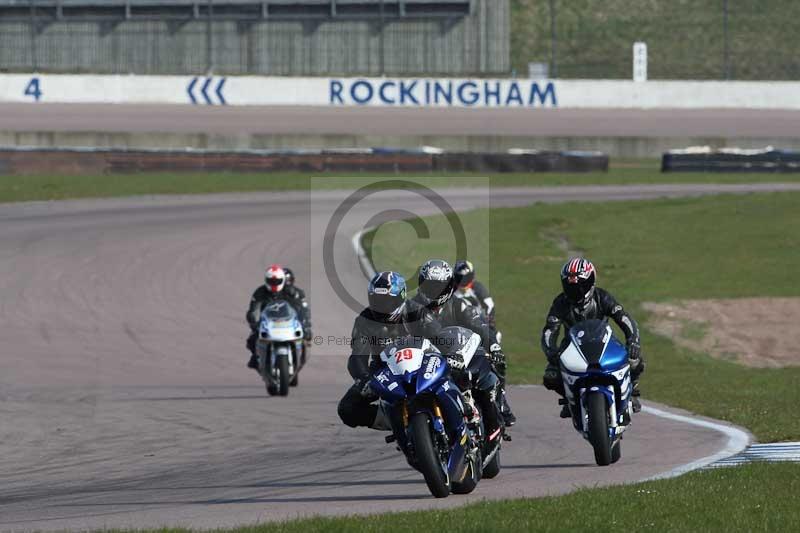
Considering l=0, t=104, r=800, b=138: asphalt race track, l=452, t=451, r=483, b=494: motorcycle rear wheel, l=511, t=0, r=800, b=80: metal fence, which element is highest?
l=511, t=0, r=800, b=80: metal fence

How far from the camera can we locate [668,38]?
60062 millimetres

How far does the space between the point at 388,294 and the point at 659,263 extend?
63.9 feet

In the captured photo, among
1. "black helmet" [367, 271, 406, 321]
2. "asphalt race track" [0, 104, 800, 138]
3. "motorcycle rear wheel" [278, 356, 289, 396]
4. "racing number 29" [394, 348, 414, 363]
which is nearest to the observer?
"racing number 29" [394, 348, 414, 363]

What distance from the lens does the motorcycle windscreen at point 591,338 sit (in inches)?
429

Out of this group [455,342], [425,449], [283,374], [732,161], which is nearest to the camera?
[425,449]

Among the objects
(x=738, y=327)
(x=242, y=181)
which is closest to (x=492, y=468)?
(x=738, y=327)

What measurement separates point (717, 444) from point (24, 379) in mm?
9622

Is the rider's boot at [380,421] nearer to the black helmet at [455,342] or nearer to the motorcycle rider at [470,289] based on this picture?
the black helmet at [455,342]

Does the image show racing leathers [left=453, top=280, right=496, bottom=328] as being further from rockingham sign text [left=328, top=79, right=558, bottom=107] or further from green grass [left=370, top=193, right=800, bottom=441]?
rockingham sign text [left=328, top=79, right=558, bottom=107]

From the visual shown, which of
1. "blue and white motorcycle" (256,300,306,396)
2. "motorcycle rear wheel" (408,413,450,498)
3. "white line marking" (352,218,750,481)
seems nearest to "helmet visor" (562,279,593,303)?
"white line marking" (352,218,750,481)

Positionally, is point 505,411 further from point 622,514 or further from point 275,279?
point 275,279

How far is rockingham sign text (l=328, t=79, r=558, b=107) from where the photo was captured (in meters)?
54.0

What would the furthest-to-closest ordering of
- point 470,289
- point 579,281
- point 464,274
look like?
point 470,289, point 464,274, point 579,281

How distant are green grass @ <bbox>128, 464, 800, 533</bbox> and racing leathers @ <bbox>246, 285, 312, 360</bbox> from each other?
8269 millimetres
